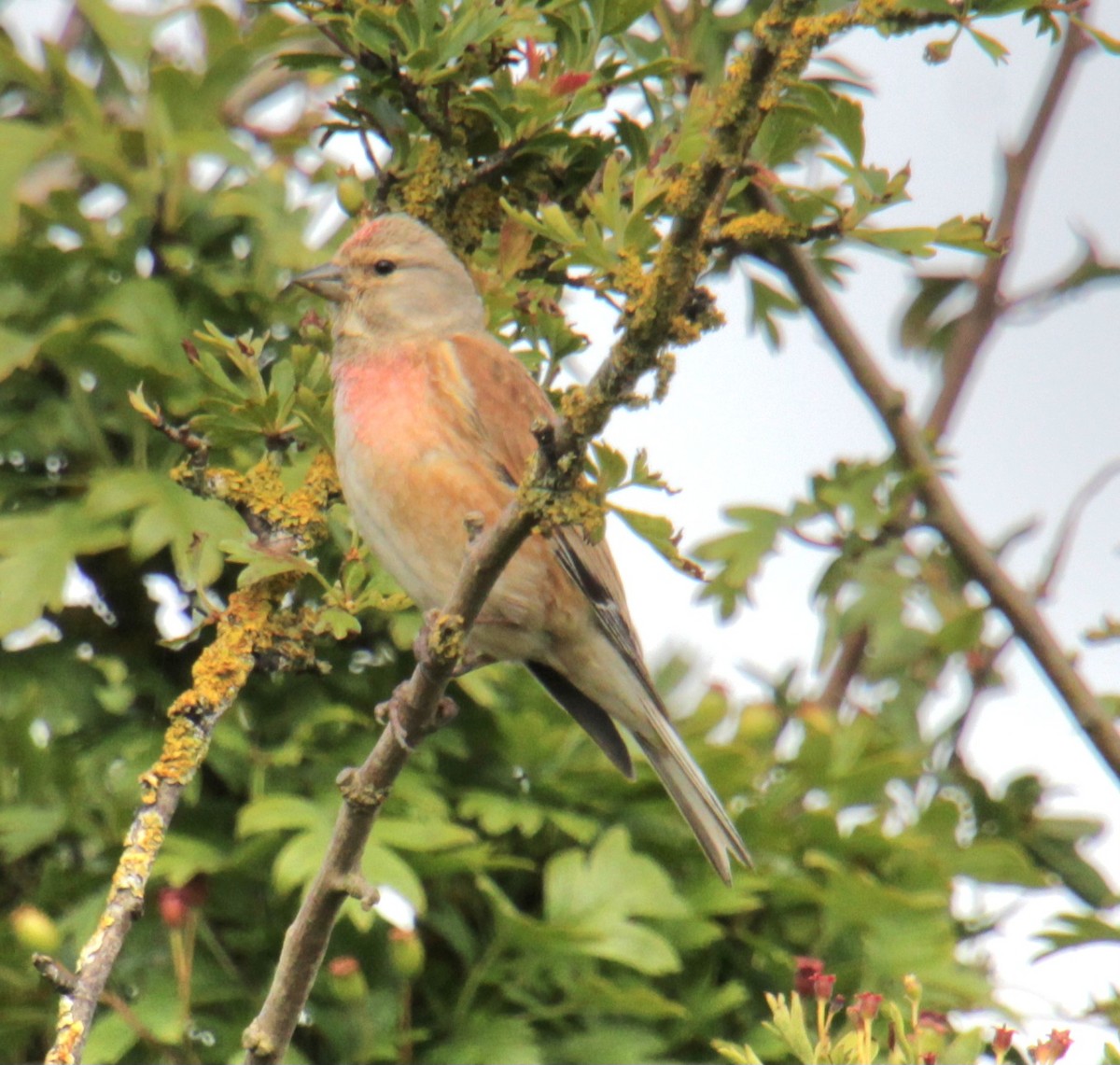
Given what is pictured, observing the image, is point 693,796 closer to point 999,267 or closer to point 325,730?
point 325,730

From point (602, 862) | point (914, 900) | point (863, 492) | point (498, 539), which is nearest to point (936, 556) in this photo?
point (863, 492)

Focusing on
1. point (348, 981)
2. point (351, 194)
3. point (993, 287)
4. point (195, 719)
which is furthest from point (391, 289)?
point (993, 287)

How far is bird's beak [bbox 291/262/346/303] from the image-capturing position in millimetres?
3109

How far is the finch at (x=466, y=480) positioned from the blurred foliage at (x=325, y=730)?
4.6 inches

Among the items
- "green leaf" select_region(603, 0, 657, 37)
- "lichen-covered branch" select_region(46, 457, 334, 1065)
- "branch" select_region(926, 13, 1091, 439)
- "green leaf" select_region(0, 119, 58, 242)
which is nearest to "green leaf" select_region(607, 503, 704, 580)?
"lichen-covered branch" select_region(46, 457, 334, 1065)

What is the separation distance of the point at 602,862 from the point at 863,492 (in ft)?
3.42

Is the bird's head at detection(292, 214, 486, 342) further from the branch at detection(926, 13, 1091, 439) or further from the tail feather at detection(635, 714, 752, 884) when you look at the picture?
the branch at detection(926, 13, 1091, 439)

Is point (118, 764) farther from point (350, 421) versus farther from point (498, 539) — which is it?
point (498, 539)

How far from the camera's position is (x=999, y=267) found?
439 centimetres

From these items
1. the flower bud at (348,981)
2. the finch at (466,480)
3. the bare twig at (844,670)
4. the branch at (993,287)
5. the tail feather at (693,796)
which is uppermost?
the branch at (993,287)

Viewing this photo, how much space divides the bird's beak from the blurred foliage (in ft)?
0.16

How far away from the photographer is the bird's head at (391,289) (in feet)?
10.1

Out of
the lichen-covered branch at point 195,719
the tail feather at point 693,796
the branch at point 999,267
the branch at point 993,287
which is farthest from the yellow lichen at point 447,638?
the branch at point 999,267

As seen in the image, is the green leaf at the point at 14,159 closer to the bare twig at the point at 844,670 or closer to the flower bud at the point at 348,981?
the flower bud at the point at 348,981
